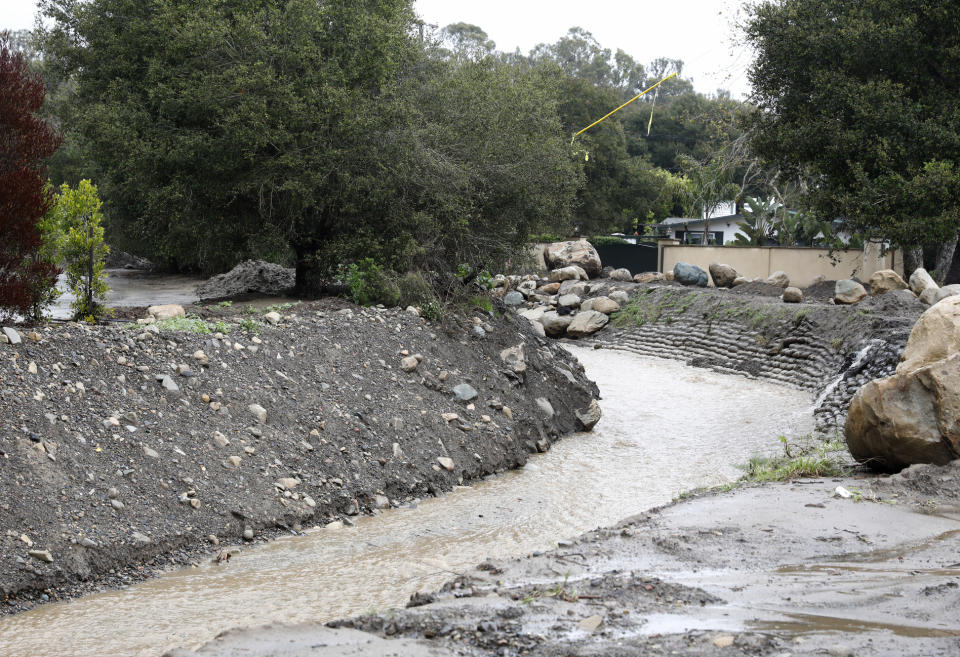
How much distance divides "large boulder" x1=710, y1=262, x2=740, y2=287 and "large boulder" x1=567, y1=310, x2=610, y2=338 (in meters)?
4.45

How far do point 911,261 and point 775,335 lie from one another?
7.07 meters

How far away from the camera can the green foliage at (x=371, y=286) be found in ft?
41.1

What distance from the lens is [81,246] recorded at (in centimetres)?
959

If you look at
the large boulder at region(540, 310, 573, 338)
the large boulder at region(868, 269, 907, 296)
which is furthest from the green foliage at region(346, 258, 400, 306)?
the large boulder at region(868, 269, 907, 296)

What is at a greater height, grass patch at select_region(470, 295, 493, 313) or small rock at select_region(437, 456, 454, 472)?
grass patch at select_region(470, 295, 493, 313)

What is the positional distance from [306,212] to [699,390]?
346 inches

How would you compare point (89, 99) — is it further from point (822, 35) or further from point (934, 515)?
point (934, 515)

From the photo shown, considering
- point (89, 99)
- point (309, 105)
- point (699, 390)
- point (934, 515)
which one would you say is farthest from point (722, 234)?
point (934, 515)

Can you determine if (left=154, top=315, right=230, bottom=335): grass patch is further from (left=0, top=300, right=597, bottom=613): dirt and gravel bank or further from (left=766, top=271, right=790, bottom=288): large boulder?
(left=766, top=271, right=790, bottom=288): large boulder

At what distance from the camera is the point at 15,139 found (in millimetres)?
8070

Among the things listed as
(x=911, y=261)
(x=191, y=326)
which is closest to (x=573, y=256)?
(x=911, y=261)

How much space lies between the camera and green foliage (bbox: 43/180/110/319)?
31.1ft

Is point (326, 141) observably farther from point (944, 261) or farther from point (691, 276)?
point (944, 261)

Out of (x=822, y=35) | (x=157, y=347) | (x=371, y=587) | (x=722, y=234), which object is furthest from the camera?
(x=722, y=234)
